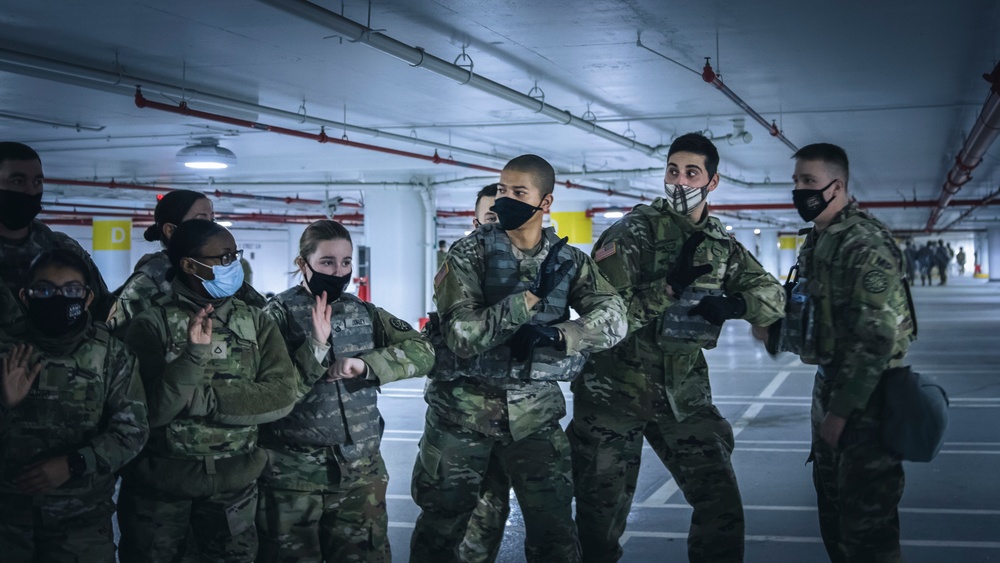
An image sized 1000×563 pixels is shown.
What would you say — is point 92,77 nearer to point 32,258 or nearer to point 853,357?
point 32,258

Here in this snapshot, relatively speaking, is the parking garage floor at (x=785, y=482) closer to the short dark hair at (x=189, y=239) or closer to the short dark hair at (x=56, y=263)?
the short dark hair at (x=189, y=239)

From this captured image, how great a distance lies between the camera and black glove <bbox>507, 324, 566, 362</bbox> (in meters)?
3.44

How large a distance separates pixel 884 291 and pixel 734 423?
17.7ft

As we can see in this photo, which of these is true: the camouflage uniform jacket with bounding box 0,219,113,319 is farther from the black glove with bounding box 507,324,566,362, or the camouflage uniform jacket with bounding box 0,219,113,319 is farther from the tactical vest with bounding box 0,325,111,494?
the black glove with bounding box 507,324,566,362

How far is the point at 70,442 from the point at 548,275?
1.83m

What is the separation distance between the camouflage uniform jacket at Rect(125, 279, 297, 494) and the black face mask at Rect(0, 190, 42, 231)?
100 centimetres

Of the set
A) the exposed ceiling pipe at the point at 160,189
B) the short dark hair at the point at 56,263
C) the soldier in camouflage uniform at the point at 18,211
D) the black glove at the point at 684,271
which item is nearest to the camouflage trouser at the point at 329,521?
the short dark hair at the point at 56,263

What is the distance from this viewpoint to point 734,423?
8.87 meters

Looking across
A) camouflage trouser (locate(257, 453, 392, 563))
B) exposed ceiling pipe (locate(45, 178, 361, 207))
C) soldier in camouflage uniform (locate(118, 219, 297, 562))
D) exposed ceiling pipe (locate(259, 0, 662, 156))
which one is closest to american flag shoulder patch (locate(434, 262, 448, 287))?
soldier in camouflage uniform (locate(118, 219, 297, 562))

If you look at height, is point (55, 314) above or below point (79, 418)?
above

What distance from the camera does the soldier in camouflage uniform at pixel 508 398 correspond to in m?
3.68

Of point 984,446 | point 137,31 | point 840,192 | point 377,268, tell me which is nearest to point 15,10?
point 137,31

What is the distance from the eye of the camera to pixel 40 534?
3.11m

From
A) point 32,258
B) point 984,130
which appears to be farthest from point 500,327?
point 984,130
